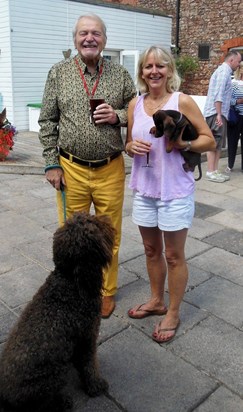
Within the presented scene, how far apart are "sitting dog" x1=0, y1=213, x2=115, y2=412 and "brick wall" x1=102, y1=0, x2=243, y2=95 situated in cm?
1409

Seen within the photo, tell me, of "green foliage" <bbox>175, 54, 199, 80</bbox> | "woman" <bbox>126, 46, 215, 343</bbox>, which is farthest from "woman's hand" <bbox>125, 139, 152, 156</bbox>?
"green foliage" <bbox>175, 54, 199, 80</bbox>

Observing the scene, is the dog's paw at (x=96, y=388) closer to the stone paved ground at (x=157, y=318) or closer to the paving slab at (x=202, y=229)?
the stone paved ground at (x=157, y=318)

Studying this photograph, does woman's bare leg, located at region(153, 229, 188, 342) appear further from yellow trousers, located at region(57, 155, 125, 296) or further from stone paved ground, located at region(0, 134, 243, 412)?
yellow trousers, located at region(57, 155, 125, 296)

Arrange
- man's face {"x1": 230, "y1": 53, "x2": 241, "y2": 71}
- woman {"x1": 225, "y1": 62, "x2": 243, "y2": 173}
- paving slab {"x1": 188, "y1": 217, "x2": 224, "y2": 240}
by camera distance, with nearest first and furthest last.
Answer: paving slab {"x1": 188, "y1": 217, "x2": 224, "y2": 240}, man's face {"x1": 230, "y1": 53, "x2": 241, "y2": 71}, woman {"x1": 225, "y1": 62, "x2": 243, "y2": 173}

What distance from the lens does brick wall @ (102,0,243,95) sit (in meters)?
14.1

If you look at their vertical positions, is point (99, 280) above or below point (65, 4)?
below

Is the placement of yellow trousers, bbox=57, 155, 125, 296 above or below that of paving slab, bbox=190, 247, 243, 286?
above

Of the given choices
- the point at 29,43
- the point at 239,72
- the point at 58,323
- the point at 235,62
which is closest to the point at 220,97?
the point at 235,62

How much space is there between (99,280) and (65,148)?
1.08 m

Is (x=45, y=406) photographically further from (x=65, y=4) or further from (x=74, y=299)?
(x=65, y=4)

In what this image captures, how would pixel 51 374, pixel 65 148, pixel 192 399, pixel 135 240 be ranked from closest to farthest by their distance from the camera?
pixel 51 374, pixel 192 399, pixel 65 148, pixel 135 240

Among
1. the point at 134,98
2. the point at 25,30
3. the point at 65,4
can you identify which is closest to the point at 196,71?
the point at 65,4

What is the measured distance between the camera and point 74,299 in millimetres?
2041

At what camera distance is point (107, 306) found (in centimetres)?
306
